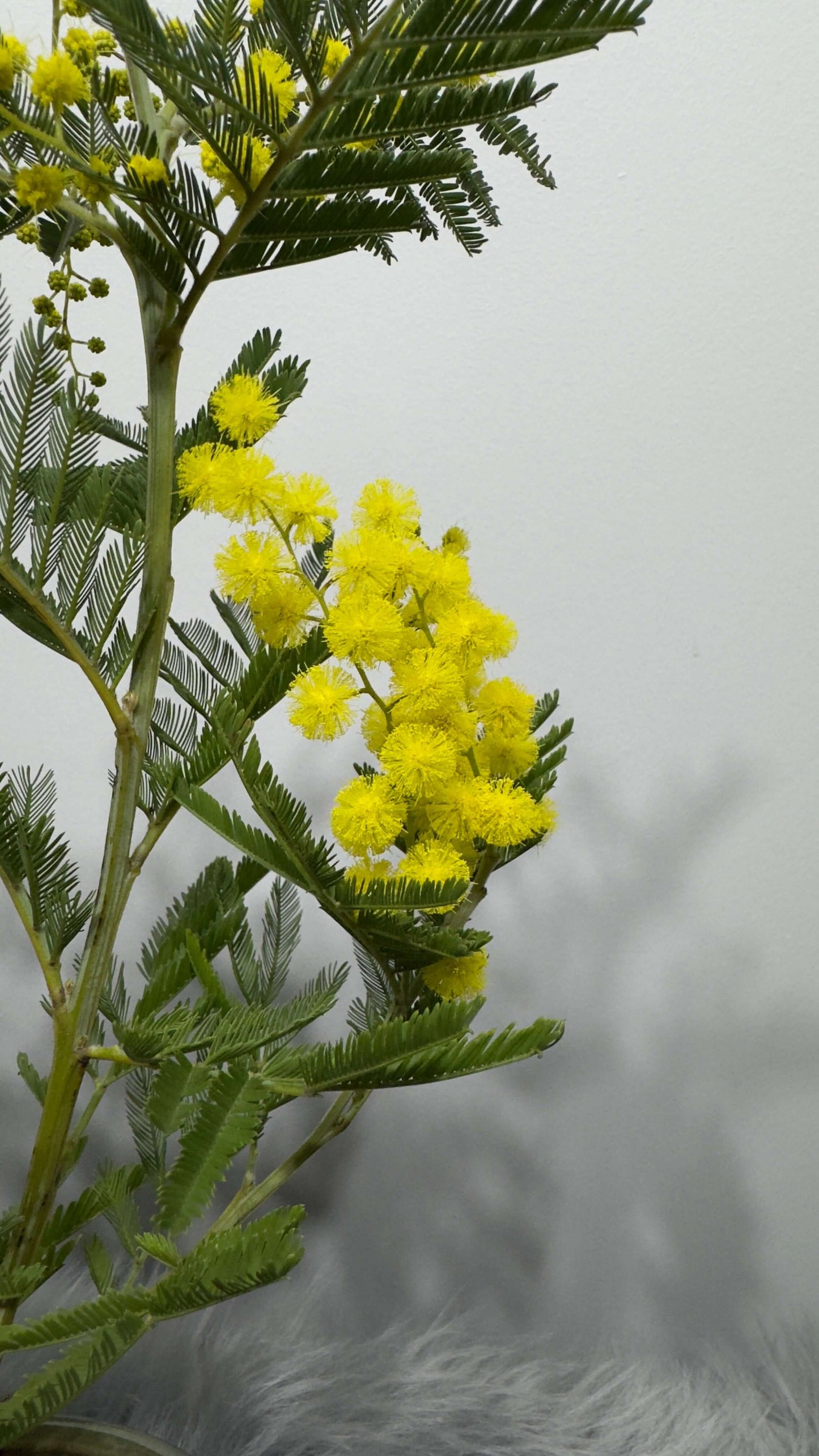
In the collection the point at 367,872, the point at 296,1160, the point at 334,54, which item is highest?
the point at 334,54

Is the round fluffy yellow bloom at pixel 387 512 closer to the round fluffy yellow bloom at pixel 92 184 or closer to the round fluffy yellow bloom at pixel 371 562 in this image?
the round fluffy yellow bloom at pixel 371 562

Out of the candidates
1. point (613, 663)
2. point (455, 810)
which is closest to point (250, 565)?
point (455, 810)

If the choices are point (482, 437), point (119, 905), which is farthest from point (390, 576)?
point (482, 437)

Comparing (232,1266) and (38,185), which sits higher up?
(38,185)

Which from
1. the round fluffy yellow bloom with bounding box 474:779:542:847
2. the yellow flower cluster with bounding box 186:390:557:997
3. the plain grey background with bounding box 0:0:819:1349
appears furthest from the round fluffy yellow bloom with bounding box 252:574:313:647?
the plain grey background with bounding box 0:0:819:1349

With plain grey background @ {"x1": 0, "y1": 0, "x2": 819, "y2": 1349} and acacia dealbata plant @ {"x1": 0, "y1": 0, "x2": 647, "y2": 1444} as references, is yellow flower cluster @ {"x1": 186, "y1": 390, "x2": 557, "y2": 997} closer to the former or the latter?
acacia dealbata plant @ {"x1": 0, "y1": 0, "x2": 647, "y2": 1444}

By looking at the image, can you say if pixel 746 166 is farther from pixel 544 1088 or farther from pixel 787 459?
pixel 544 1088

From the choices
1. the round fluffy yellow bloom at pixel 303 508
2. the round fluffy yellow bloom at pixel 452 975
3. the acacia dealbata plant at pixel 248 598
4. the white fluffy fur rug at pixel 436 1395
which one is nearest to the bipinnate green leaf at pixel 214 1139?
the acacia dealbata plant at pixel 248 598

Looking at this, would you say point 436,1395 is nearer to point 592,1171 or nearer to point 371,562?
point 592,1171
